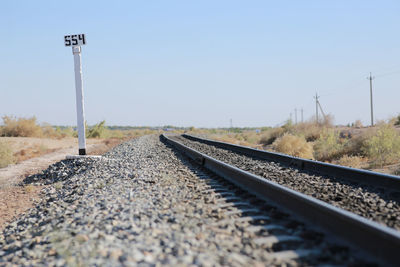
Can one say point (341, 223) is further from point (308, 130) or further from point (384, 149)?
point (308, 130)

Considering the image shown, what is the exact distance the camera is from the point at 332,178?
7.89 m

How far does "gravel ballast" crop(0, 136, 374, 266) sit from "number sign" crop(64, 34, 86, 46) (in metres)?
7.70

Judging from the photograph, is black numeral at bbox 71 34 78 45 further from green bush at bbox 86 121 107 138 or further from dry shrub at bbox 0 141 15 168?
green bush at bbox 86 121 107 138

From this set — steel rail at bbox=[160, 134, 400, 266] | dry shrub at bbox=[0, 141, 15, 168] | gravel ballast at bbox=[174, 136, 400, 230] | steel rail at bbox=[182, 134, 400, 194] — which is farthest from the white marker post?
steel rail at bbox=[160, 134, 400, 266]

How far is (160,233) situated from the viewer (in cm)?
402

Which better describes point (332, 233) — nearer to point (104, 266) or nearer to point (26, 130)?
point (104, 266)

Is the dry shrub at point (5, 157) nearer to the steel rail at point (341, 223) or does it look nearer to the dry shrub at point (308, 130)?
the steel rail at point (341, 223)

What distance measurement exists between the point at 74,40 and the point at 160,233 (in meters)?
10.8

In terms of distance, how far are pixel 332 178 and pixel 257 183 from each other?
99.7 inches

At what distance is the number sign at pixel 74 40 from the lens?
42.7 feet

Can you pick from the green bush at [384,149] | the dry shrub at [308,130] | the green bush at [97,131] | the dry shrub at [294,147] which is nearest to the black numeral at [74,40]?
the dry shrub at [294,147]

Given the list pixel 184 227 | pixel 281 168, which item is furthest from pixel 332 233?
pixel 281 168

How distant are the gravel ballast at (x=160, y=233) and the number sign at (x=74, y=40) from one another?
770cm

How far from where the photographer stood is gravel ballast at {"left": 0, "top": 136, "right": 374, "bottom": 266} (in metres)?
3.36
